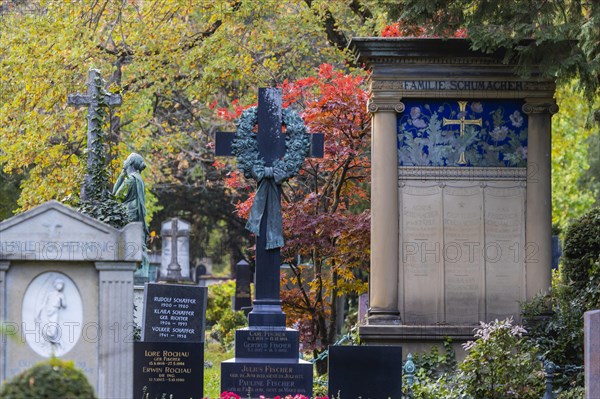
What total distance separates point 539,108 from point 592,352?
5.97 metres

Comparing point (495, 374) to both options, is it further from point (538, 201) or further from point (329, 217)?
point (329, 217)

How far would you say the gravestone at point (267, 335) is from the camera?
14.2 metres

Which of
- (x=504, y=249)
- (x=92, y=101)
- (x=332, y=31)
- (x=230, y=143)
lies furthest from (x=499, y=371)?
(x=332, y=31)

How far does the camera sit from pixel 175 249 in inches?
1651

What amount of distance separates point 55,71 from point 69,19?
1006 millimetres

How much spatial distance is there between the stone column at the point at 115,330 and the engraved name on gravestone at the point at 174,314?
5.13 metres

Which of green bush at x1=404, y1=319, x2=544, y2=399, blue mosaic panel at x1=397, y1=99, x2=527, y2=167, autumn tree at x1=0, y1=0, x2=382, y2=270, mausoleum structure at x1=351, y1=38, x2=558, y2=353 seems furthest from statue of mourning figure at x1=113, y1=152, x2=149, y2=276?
green bush at x1=404, y1=319, x2=544, y2=399

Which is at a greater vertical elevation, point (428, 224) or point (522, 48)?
point (522, 48)

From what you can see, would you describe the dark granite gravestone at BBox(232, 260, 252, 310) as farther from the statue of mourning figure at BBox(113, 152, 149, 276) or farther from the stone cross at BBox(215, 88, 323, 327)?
the stone cross at BBox(215, 88, 323, 327)

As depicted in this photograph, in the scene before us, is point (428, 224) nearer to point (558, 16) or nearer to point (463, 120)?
point (463, 120)

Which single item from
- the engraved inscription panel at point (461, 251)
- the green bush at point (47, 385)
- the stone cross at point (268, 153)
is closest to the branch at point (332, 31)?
the engraved inscription panel at point (461, 251)

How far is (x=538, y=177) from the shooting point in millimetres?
17141

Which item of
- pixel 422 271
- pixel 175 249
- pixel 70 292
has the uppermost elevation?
pixel 175 249

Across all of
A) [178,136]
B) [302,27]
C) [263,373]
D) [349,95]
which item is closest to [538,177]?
[349,95]
